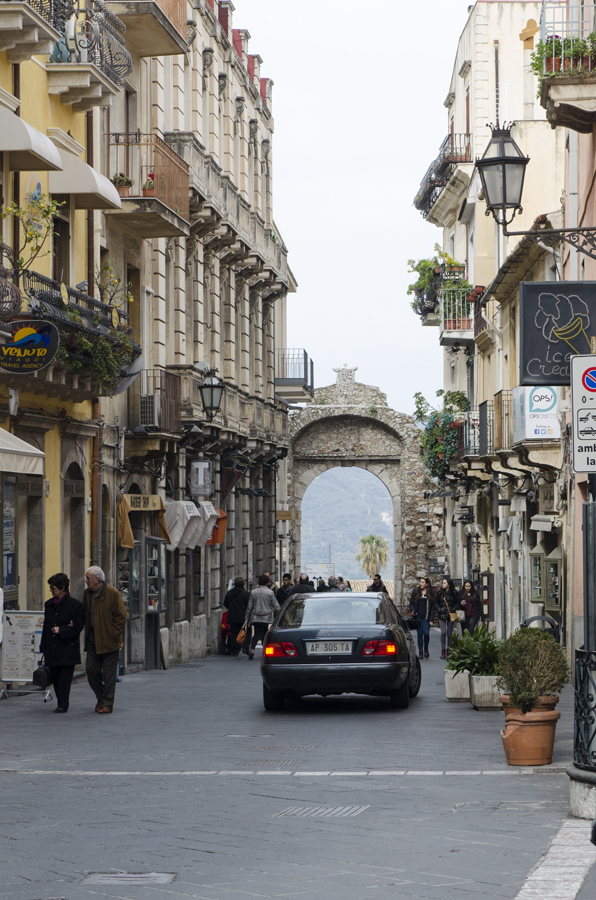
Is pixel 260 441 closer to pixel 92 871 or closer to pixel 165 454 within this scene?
pixel 165 454

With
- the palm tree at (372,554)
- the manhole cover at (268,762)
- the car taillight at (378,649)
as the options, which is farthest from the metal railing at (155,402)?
the palm tree at (372,554)

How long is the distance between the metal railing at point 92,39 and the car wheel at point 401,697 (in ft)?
31.4

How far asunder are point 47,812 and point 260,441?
1088 inches

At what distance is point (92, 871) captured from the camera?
686cm

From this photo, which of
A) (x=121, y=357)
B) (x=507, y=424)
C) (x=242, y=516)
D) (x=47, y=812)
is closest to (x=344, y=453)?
(x=242, y=516)

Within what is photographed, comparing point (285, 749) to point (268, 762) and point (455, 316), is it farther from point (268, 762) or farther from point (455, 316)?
point (455, 316)

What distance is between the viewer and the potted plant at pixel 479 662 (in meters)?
14.3

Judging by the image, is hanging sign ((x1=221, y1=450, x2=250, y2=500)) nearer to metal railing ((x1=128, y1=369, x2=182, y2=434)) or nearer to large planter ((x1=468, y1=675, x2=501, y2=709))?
metal railing ((x1=128, y1=369, x2=182, y2=434))

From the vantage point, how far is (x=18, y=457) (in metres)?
14.8

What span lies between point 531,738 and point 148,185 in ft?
50.2

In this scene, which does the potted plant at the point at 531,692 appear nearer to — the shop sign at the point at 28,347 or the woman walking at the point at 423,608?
the shop sign at the point at 28,347

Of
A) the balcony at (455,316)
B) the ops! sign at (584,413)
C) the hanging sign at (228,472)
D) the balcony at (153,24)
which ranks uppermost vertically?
the balcony at (153,24)

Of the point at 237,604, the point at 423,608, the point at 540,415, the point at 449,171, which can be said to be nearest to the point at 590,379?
the point at 540,415

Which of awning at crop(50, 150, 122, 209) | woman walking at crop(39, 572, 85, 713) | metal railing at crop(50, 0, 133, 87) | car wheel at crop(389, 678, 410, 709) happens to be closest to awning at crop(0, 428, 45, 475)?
woman walking at crop(39, 572, 85, 713)
